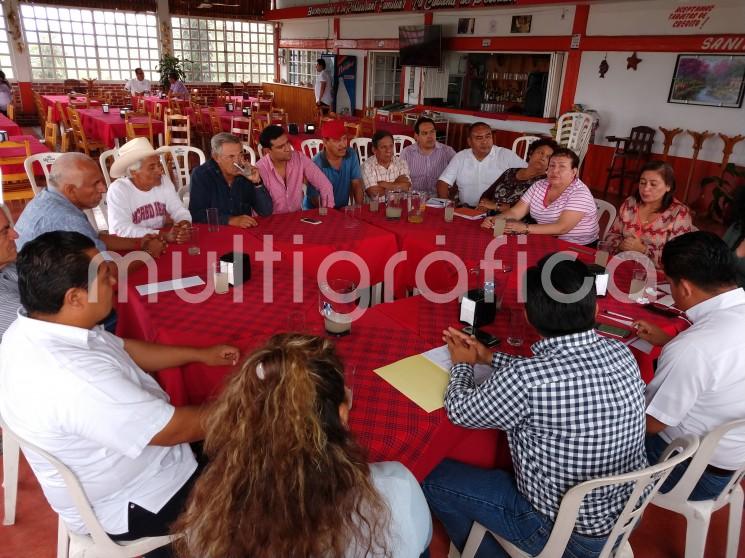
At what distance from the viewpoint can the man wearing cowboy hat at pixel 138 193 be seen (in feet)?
9.52

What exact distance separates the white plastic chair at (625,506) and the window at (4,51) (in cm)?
1528

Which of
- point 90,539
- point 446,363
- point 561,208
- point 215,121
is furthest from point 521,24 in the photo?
point 90,539

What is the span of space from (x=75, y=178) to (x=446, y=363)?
1972mm

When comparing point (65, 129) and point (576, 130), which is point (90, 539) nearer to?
point (576, 130)

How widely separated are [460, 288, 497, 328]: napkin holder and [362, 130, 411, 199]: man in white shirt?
231cm

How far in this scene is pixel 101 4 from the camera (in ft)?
A: 41.3

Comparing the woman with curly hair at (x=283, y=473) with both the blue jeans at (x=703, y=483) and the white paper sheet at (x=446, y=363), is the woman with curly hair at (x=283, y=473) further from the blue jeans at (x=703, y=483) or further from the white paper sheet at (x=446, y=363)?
the blue jeans at (x=703, y=483)

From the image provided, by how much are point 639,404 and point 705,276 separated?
587mm

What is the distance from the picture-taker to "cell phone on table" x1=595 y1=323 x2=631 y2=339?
2008 mm

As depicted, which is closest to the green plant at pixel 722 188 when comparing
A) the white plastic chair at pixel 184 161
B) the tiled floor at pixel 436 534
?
the tiled floor at pixel 436 534

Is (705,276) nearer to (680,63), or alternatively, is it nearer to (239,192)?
(239,192)

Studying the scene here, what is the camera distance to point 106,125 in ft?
24.8

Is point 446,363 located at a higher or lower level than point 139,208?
lower

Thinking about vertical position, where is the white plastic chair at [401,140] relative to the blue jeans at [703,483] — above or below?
above
